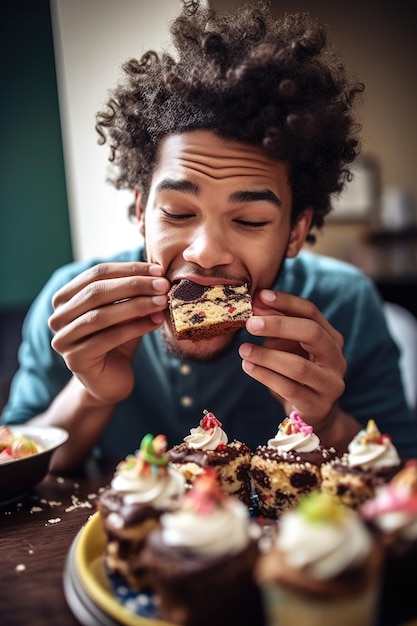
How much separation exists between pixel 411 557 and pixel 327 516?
8.3 inches

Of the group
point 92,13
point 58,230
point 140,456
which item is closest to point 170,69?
point 140,456

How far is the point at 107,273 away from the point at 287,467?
0.75m

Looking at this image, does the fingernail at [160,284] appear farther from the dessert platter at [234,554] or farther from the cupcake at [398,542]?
the cupcake at [398,542]

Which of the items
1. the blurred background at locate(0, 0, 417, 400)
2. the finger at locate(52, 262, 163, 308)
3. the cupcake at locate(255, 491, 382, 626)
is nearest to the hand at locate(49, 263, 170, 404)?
the finger at locate(52, 262, 163, 308)

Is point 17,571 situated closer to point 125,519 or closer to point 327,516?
point 125,519

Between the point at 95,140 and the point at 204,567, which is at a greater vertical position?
the point at 95,140

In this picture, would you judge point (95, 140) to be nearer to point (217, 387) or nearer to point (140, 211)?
point (140, 211)

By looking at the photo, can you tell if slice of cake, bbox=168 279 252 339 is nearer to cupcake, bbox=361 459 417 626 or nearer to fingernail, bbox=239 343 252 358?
fingernail, bbox=239 343 252 358

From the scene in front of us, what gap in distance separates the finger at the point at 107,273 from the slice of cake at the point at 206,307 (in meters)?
0.10

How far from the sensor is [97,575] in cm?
120

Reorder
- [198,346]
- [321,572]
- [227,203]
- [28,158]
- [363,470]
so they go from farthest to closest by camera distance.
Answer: [28,158] < [198,346] < [227,203] < [363,470] < [321,572]

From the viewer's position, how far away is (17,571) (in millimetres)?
1319

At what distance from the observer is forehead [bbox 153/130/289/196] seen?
1.71 m

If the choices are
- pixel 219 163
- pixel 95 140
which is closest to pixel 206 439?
pixel 219 163
